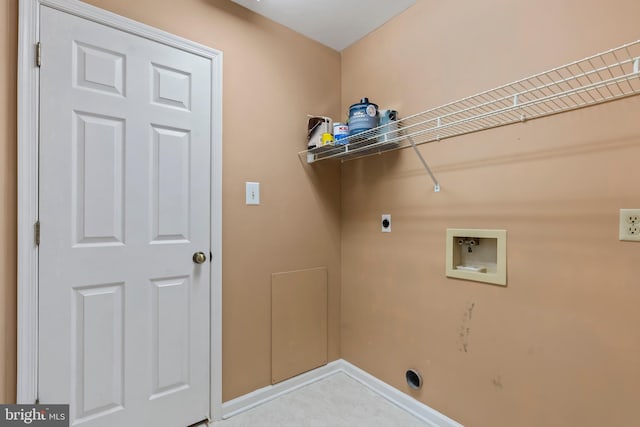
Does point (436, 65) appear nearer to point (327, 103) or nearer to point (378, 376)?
point (327, 103)

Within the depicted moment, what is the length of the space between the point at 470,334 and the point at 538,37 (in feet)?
→ 4.43

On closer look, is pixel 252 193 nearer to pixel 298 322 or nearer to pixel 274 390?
pixel 298 322

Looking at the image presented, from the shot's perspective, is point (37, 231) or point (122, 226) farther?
point (122, 226)

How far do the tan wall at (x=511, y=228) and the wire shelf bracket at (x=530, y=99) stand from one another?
0.16ft

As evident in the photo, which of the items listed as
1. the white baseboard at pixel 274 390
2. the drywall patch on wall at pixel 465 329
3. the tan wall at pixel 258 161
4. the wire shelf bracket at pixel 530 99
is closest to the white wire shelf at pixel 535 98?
the wire shelf bracket at pixel 530 99

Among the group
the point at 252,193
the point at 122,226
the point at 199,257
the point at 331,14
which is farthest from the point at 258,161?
the point at 331,14

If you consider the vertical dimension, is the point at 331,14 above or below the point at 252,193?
above

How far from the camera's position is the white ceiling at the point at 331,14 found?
5.64ft

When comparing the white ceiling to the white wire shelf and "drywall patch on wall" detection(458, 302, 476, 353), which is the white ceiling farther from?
"drywall patch on wall" detection(458, 302, 476, 353)

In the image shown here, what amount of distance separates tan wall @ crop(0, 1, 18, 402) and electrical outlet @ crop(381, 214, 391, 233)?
5.77ft

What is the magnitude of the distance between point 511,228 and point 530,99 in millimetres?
546

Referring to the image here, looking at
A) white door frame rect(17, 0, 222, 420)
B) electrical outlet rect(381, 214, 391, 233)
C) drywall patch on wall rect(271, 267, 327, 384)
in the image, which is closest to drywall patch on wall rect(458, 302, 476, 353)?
electrical outlet rect(381, 214, 391, 233)

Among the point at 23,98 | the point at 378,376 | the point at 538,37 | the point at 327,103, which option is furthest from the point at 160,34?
the point at 378,376

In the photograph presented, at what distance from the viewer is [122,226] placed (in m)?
1.38
